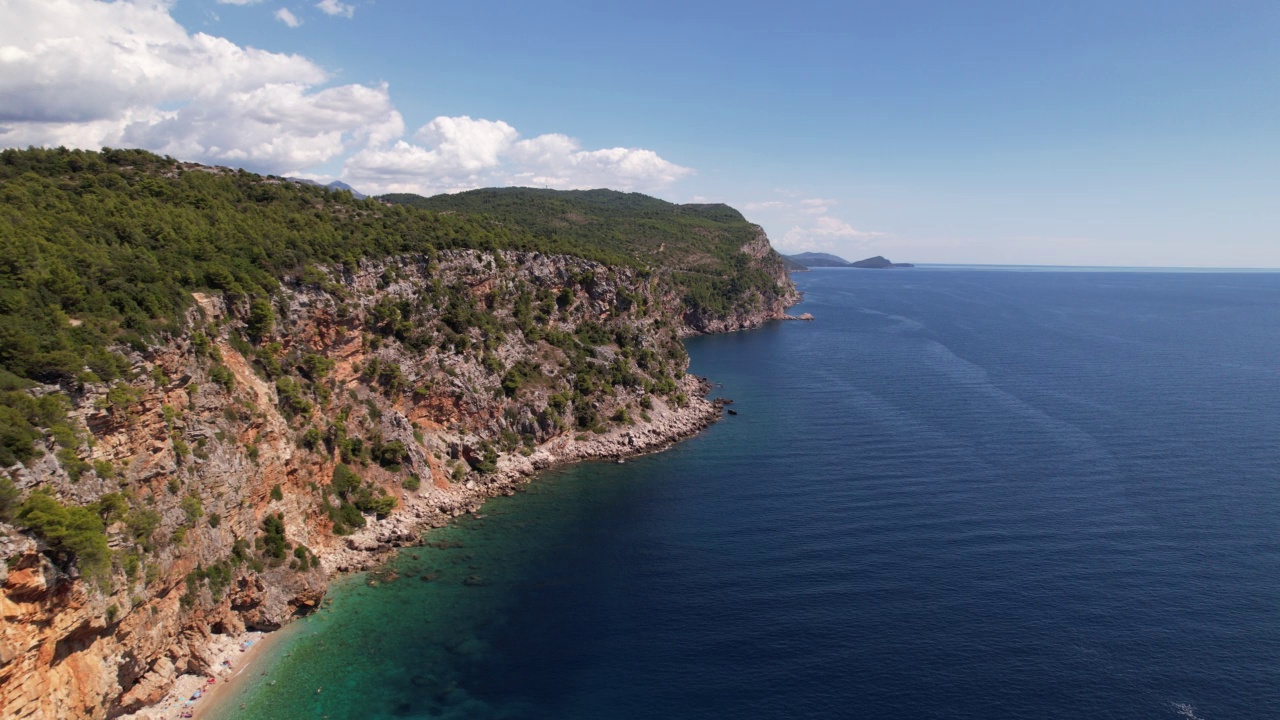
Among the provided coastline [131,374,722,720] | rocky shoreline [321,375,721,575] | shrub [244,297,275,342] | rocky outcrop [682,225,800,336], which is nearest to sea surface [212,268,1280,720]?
coastline [131,374,722,720]

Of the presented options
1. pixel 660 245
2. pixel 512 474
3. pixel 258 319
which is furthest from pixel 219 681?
pixel 660 245

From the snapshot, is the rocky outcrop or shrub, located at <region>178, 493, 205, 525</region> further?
the rocky outcrop

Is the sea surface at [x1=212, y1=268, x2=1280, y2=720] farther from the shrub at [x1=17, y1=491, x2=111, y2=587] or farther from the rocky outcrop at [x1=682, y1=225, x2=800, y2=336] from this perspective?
the rocky outcrop at [x1=682, y1=225, x2=800, y2=336]

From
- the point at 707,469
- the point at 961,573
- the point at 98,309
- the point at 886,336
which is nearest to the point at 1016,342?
the point at 886,336

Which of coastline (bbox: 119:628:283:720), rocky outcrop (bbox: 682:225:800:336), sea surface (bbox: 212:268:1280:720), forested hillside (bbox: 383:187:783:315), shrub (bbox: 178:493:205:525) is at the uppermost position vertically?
forested hillside (bbox: 383:187:783:315)

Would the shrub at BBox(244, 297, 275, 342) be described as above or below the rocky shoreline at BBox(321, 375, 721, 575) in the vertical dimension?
above

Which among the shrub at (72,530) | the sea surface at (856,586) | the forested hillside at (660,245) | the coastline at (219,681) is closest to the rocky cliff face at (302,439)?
the shrub at (72,530)

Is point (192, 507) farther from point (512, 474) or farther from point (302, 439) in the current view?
point (512, 474)
